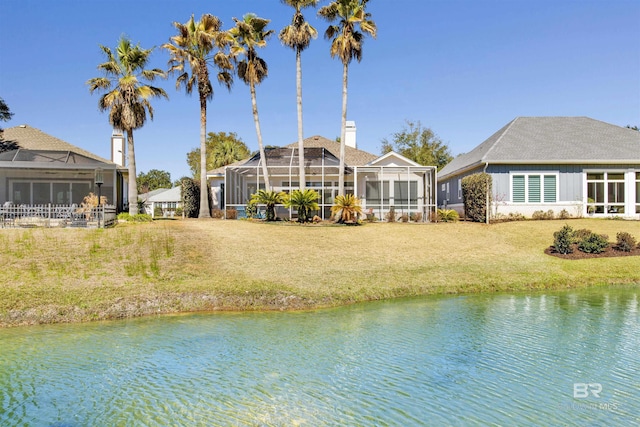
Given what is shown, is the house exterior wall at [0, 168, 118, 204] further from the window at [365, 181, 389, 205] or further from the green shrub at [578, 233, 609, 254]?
the green shrub at [578, 233, 609, 254]

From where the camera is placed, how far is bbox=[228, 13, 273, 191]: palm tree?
2784 centimetres

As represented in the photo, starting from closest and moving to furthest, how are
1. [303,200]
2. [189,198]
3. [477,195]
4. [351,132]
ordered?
1. [303,200]
2. [477,195]
3. [189,198]
4. [351,132]

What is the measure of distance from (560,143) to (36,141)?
32.6 meters

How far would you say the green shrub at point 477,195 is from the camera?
2605 centimetres

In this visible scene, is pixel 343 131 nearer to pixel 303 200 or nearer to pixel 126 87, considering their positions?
pixel 303 200

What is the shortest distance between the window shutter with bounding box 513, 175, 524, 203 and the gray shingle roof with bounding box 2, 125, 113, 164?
24605 mm

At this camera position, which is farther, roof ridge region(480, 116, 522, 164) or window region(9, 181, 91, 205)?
window region(9, 181, 91, 205)

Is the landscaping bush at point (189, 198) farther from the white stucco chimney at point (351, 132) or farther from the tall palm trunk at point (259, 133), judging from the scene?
the white stucco chimney at point (351, 132)

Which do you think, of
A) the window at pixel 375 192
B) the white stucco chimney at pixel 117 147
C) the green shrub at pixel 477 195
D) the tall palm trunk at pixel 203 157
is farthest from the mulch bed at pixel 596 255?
the white stucco chimney at pixel 117 147

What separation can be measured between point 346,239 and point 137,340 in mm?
12792

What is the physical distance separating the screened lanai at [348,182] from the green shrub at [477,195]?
210 centimetres

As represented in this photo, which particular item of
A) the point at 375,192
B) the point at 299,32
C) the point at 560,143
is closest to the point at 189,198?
the point at 375,192

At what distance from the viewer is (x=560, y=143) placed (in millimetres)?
29422

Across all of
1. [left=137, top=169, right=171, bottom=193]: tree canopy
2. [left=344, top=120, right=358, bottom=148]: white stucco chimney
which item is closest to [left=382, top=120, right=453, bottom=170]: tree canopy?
[left=344, top=120, right=358, bottom=148]: white stucco chimney
